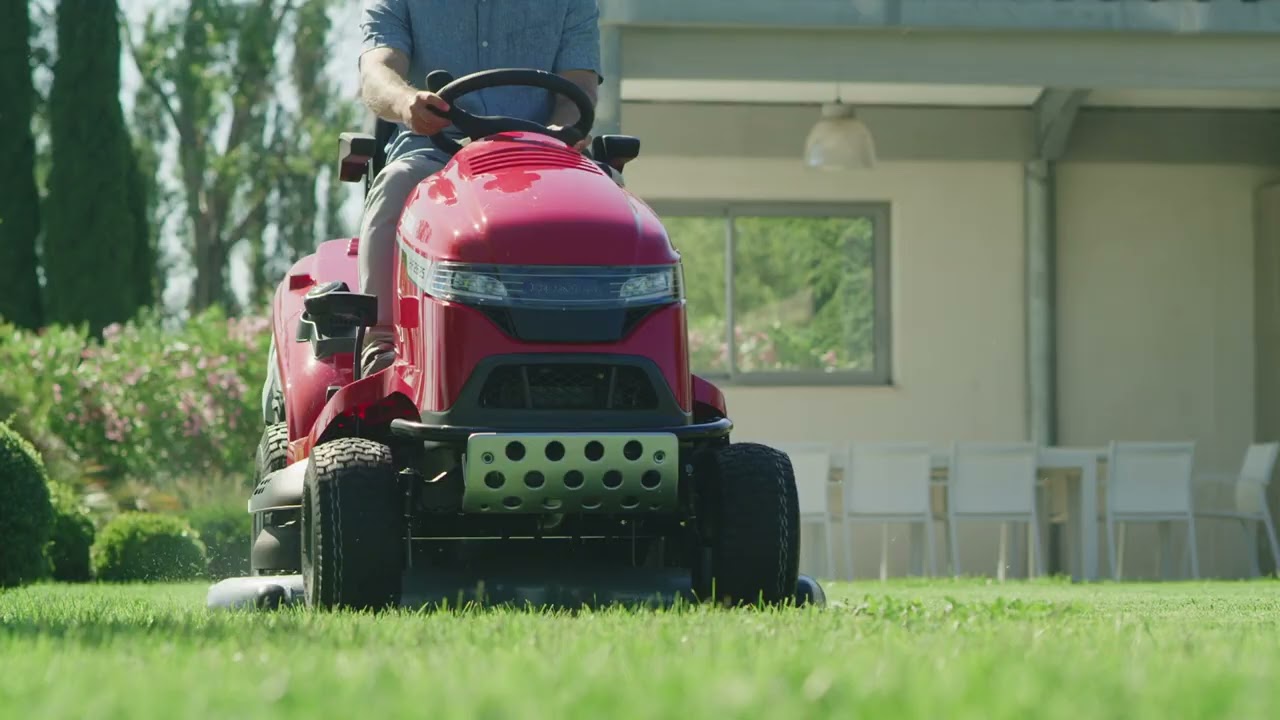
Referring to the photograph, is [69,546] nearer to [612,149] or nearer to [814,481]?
[814,481]

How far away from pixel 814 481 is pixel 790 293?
2.55m

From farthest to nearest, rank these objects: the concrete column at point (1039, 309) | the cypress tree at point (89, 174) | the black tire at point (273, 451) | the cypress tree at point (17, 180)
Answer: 1. the cypress tree at point (89, 174)
2. the cypress tree at point (17, 180)
3. the concrete column at point (1039, 309)
4. the black tire at point (273, 451)

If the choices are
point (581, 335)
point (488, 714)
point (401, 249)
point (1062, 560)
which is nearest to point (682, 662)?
point (488, 714)

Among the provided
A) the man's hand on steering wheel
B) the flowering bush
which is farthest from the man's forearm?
the flowering bush

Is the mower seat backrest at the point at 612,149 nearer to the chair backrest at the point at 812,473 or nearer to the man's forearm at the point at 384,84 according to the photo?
the man's forearm at the point at 384,84

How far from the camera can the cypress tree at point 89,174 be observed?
2012 cm

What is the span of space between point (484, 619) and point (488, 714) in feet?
4.88

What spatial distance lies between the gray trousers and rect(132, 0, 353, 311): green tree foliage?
25009 millimetres

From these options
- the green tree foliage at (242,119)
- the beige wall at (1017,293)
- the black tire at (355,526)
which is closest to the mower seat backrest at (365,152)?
the black tire at (355,526)

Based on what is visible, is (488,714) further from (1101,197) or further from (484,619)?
(1101,197)

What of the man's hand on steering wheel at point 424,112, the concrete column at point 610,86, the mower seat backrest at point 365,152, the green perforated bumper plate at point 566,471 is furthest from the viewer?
the concrete column at point 610,86

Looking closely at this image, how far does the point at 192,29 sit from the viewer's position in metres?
28.9

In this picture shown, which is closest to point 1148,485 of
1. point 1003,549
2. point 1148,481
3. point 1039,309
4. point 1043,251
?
point 1148,481

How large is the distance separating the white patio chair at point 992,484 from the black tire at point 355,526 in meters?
7.35
